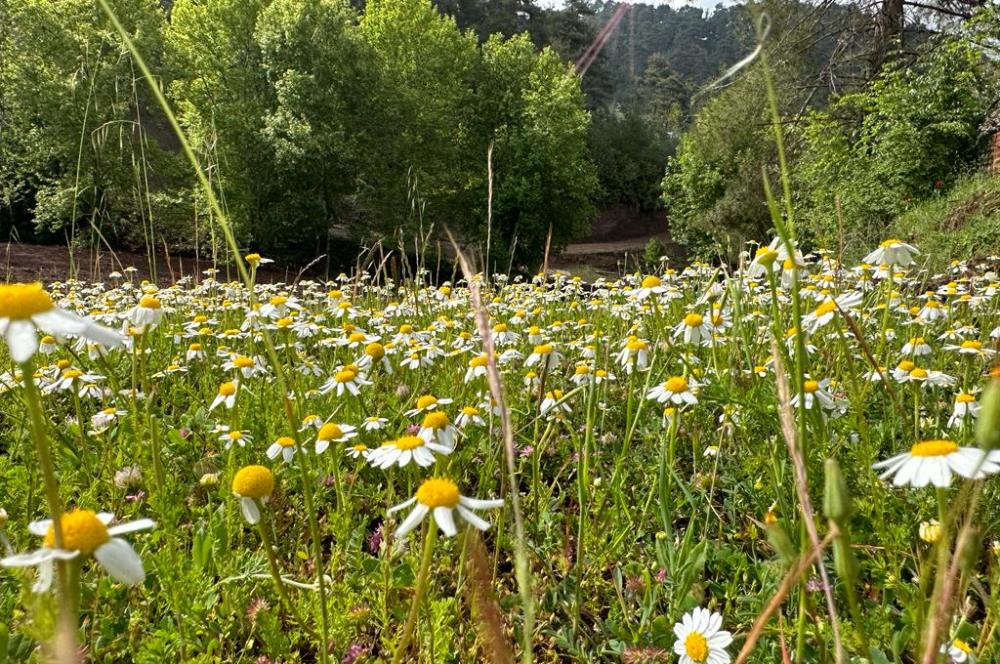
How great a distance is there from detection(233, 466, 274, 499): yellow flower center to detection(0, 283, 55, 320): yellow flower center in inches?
14.4

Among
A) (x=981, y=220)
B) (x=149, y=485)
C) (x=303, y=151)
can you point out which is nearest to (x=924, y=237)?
(x=981, y=220)

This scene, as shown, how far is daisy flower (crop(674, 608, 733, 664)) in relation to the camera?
44.3 inches

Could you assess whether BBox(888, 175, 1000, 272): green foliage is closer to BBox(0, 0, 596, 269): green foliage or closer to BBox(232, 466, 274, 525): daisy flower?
BBox(0, 0, 596, 269): green foliage

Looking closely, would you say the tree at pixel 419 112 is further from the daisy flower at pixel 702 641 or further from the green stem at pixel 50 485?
the green stem at pixel 50 485

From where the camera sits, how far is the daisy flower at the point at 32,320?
68cm

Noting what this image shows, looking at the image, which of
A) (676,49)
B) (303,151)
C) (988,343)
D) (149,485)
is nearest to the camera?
(149,485)

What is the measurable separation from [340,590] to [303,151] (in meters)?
16.9

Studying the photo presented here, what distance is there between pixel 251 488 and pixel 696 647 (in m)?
0.80

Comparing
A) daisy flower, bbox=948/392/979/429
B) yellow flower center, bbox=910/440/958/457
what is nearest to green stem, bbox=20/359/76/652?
yellow flower center, bbox=910/440/958/457

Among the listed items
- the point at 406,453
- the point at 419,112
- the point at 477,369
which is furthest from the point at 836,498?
the point at 419,112

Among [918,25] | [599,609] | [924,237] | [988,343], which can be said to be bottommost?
[599,609]

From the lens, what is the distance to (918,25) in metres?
14.1

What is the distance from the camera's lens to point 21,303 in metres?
0.72

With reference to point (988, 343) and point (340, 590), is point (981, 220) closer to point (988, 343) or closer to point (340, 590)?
point (988, 343)
